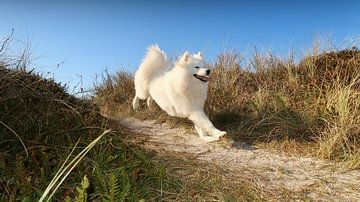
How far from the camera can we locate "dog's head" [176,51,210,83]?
16.1 ft

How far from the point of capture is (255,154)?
14.1 ft

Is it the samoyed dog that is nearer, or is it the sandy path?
the sandy path

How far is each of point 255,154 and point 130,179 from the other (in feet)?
6.42

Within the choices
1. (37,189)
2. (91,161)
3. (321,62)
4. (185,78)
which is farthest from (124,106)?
(37,189)

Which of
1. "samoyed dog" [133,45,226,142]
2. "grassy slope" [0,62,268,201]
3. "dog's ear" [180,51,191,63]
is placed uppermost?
"dog's ear" [180,51,191,63]

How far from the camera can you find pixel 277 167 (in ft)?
12.2

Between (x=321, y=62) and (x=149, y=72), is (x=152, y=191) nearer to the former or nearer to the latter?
(x=149, y=72)

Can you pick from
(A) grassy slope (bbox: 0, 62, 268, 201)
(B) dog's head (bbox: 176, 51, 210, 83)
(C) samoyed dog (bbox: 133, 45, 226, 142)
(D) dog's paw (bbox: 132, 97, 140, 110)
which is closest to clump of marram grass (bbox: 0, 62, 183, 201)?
(A) grassy slope (bbox: 0, 62, 268, 201)

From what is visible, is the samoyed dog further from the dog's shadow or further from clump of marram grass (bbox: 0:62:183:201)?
clump of marram grass (bbox: 0:62:183:201)

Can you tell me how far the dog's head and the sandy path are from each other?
790 mm

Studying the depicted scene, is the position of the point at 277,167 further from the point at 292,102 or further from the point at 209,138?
the point at 292,102

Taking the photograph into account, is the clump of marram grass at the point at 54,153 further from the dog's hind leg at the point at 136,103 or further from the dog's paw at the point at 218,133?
the dog's hind leg at the point at 136,103

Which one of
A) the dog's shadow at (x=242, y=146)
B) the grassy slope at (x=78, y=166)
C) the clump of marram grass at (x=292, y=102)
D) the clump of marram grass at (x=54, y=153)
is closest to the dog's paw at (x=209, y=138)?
the dog's shadow at (x=242, y=146)

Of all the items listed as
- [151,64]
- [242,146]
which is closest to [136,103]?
[151,64]
